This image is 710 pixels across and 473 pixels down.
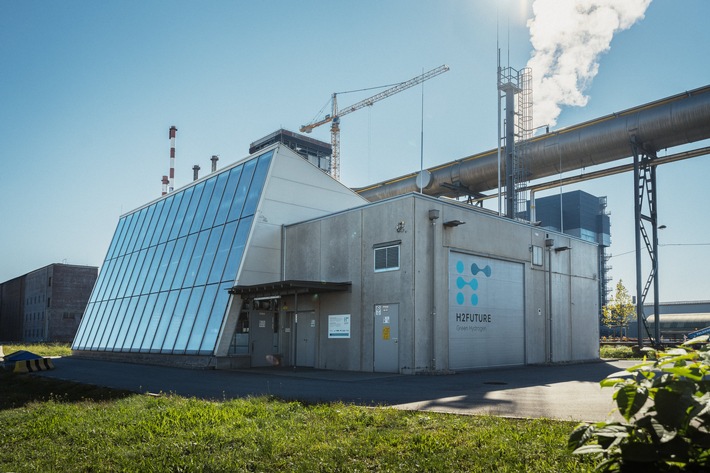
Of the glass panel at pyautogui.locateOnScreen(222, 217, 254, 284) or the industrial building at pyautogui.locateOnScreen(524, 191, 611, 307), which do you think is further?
the industrial building at pyautogui.locateOnScreen(524, 191, 611, 307)

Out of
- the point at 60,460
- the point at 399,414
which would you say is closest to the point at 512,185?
the point at 399,414

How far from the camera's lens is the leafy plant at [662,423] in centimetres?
372

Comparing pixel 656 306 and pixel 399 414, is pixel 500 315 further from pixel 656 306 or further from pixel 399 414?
pixel 399 414

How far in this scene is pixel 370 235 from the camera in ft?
70.1

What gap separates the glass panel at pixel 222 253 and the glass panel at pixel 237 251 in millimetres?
331

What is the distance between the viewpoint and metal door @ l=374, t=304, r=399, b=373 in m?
19.7

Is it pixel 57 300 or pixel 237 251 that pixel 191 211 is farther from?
pixel 57 300

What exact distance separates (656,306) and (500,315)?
1033 centimetres

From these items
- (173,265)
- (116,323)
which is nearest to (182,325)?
(173,265)

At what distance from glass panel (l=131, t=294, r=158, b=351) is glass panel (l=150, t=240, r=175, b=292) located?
56cm

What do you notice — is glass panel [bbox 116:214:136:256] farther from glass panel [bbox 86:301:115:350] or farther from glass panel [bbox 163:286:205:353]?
glass panel [bbox 163:286:205:353]

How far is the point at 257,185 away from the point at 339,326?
7684 mm

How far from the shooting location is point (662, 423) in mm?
3789

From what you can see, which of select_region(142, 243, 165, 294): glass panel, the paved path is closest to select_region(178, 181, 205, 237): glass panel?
select_region(142, 243, 165, 294): glass panel
